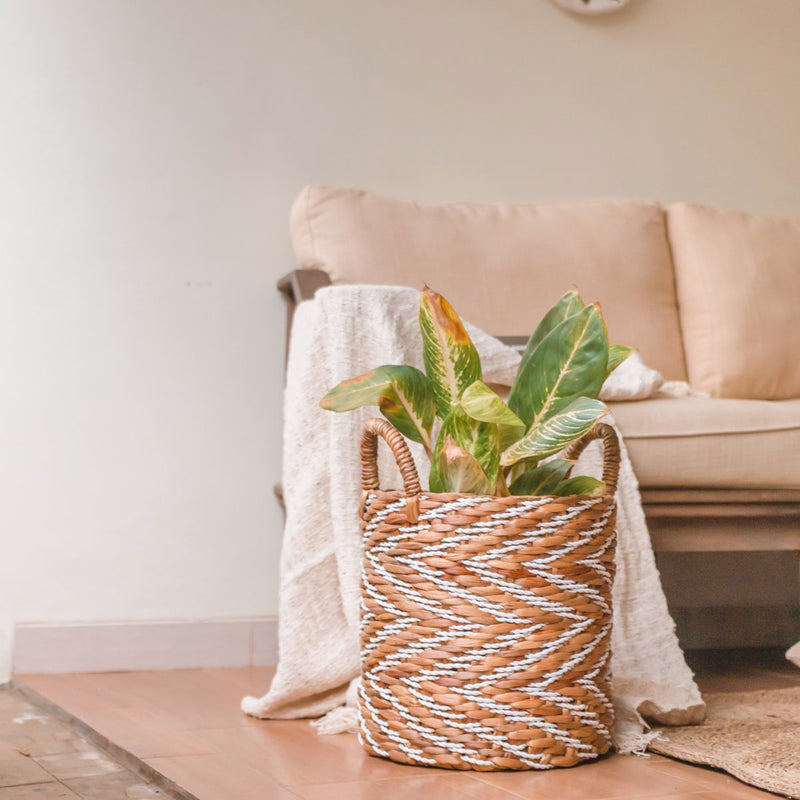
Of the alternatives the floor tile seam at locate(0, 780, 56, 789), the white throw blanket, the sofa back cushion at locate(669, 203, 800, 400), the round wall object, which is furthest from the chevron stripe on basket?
the round wall object

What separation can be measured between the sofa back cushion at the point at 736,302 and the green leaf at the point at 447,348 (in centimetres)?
103

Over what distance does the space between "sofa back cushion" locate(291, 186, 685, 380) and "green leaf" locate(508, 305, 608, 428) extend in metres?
0.78

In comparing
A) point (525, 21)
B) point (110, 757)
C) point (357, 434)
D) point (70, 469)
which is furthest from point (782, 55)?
point (110, 757)

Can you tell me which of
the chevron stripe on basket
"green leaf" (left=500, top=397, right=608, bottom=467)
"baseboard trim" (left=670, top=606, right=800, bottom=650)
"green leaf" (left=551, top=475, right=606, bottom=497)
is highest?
"green leaf" (left=500, top=397, right=608, bottom=467)

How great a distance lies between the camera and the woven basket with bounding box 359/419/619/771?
3.71 feet

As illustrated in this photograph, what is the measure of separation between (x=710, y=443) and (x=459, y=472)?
624 mm

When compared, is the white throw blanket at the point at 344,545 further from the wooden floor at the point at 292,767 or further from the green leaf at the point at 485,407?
the green leaf at the point at 485,407

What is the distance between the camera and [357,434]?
1459 mm

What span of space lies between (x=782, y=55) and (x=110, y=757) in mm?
2288

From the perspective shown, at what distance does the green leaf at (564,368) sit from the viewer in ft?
3.78

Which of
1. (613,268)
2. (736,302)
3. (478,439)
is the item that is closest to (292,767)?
(478,439)

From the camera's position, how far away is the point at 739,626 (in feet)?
7.55

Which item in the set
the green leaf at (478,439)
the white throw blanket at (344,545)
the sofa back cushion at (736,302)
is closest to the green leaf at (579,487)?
the green leaf at (478,439)

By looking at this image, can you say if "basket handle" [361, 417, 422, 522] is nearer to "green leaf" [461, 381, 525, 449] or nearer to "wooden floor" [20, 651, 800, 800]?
"green leaf" [461, 381, 525, 449]
